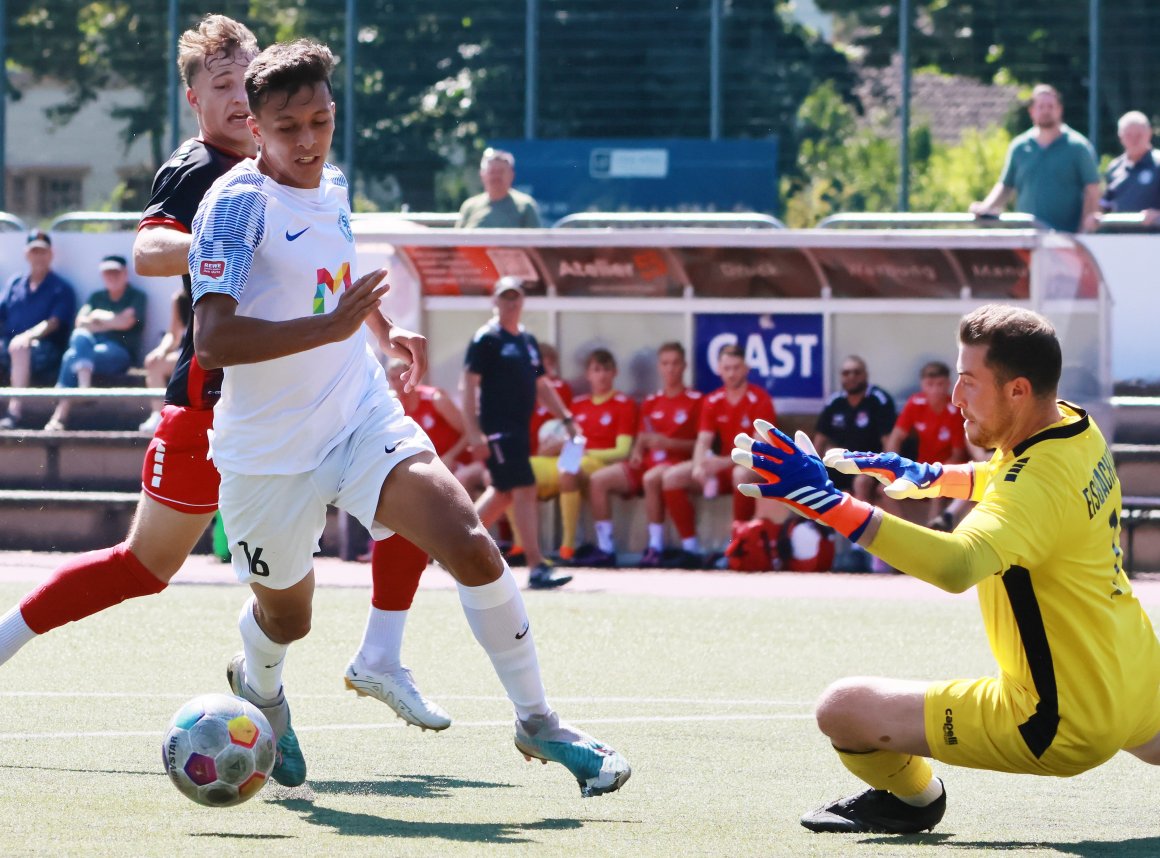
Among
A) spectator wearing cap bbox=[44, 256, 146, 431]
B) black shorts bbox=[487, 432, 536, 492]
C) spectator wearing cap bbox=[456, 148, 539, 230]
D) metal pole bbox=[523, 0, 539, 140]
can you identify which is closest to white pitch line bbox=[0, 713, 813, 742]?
black shorts bbox=[487, 432, 536, 492]

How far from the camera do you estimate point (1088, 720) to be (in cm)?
464

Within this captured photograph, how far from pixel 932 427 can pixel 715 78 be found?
4673 mm

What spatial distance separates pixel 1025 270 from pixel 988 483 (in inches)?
350

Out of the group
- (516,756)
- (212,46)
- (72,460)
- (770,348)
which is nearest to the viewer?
(212,46)

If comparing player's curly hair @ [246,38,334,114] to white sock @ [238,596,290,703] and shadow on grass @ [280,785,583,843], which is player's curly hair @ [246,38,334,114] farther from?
shadow on grass @ [280,785,583,843]

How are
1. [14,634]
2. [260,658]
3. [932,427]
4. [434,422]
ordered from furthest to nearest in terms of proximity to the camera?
1. [434,422]
2. [932,427]
3. [14,634]
4. [260,658]

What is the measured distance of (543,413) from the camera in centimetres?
1400

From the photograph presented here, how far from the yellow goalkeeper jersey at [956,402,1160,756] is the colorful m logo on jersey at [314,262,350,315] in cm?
178

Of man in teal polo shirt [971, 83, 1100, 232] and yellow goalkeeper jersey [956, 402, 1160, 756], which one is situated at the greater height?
man in teal polo shirt [971, 83, 1100, 232]

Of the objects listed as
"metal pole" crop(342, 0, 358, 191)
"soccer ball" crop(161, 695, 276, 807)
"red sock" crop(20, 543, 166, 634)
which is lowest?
"soccer ball" crop(161, 695, 276, 807)

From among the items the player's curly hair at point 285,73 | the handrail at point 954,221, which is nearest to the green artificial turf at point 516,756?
the player's curly hair at point 285,73

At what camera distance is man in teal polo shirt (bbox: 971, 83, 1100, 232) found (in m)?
14.0

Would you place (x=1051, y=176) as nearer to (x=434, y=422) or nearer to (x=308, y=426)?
(x=434, y=422)

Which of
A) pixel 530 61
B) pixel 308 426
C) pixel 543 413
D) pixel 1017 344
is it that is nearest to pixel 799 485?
pixel 1017 344
